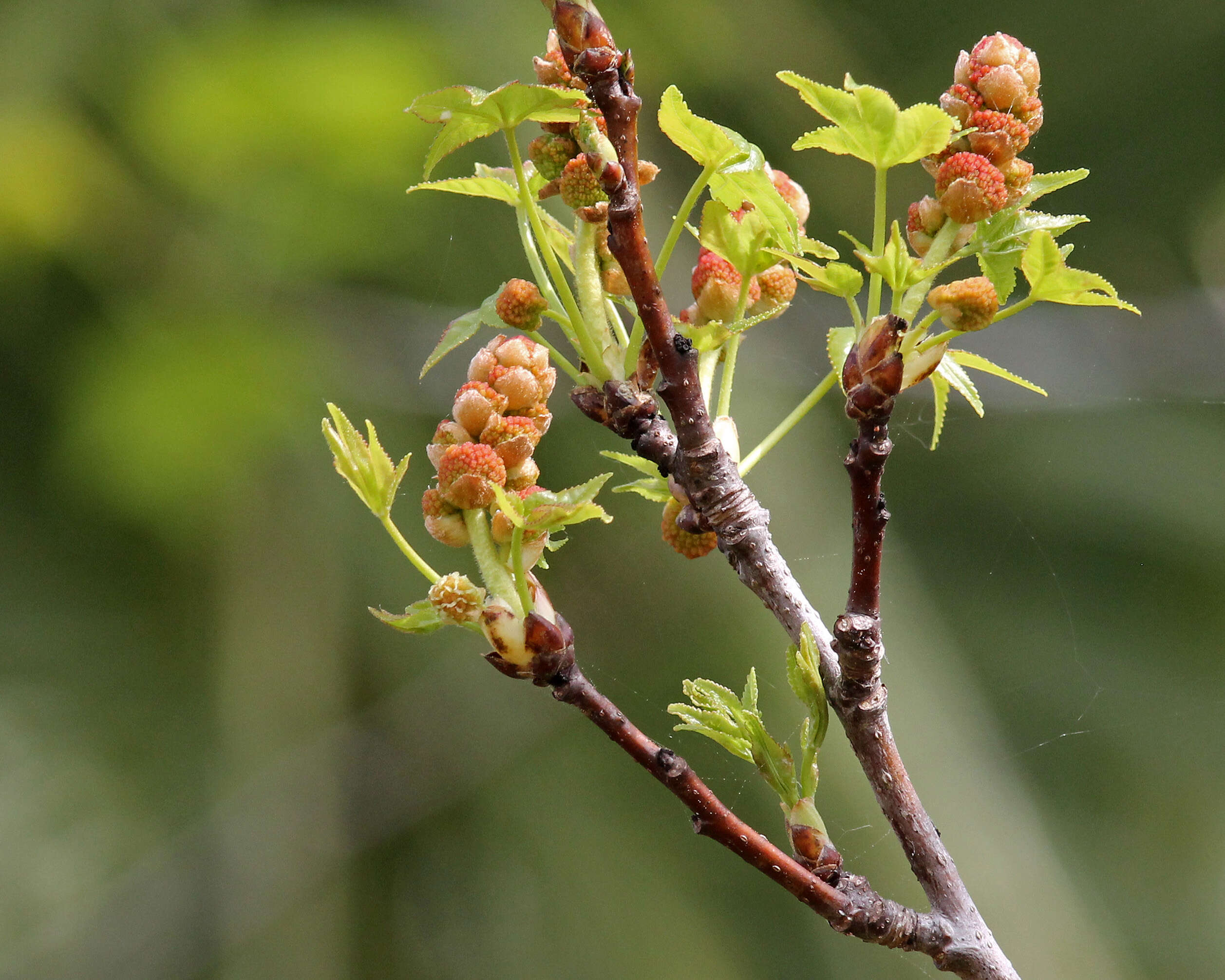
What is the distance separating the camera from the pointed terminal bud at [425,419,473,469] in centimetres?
46

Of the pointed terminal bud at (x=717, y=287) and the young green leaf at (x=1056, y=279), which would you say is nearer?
the young green leaf at (x=1056, y=279)

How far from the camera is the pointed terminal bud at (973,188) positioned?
0.42 m

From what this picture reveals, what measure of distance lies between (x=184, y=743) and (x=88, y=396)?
757 millimetres

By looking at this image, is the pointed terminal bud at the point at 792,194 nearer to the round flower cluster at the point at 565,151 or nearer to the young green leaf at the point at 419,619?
the round flower cluster at the point at 565,151

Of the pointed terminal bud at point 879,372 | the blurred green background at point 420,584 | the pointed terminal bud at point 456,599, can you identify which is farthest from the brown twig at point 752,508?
the blurred green background at point 420,584

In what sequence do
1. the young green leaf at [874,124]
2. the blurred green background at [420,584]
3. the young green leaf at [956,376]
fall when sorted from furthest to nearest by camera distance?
the blurred green background at [420,584] < the young green leaf at [956,376] < the young green leaf at [874,124]

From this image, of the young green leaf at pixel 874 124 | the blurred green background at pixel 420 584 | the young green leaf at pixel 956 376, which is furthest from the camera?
the blurred green background at pixel 420 584

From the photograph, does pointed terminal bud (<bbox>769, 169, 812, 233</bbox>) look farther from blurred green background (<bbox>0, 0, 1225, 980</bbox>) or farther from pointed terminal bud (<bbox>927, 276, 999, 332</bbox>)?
blurred green background (<bbox>0, 0, 1225, 980</bbox>)

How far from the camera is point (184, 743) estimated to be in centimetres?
201

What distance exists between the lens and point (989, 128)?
1.39 feet

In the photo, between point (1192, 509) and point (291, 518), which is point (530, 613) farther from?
point (1192, 509)

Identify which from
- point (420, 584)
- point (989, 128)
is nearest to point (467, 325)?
point (989, 128)

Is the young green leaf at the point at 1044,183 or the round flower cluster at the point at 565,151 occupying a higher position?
the round flower cluster at the point at 565,151

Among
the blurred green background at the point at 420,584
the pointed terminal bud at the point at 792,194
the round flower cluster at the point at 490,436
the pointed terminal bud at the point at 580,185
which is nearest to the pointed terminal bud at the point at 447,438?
the round flower cluster at the point at 490,436
